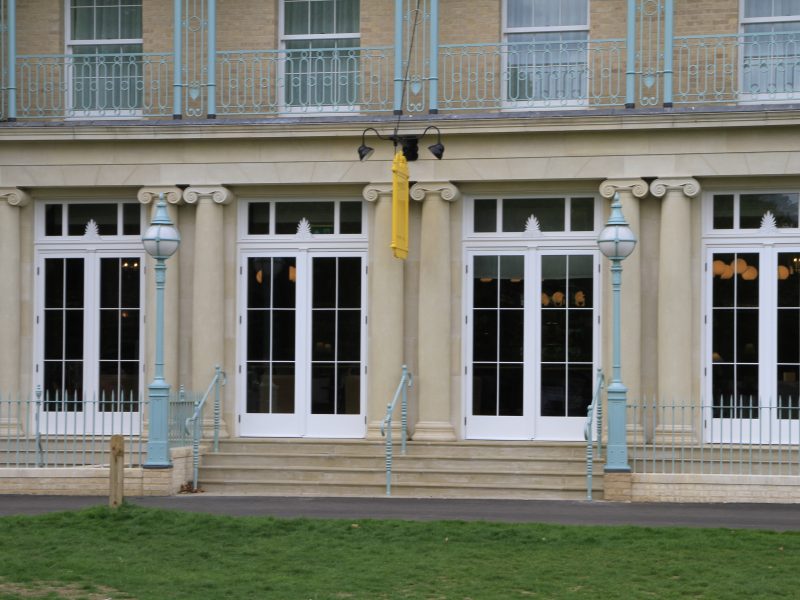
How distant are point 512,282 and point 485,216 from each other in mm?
1012

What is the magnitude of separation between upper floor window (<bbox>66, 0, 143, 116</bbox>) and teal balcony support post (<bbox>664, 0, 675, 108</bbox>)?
760cm

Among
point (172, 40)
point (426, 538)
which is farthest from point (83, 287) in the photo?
point (426, 538)

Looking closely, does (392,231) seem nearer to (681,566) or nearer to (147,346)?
(147,346)

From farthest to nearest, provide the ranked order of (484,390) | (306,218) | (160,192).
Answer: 1. (306,218)
2. (160,192)
3. (484,390)

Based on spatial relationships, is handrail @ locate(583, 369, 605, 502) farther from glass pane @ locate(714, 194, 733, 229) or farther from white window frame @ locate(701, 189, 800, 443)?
glass pane @ locate(714, 194, 733, 229)

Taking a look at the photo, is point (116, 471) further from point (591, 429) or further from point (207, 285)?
point (591, 429)

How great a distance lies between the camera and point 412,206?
2039 cm

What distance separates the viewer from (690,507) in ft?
54.2

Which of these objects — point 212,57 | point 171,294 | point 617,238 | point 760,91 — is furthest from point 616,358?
point 212,57

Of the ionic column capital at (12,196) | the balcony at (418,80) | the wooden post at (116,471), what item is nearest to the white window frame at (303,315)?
the balcony at (418,80)

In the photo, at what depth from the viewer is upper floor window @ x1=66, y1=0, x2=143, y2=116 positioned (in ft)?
70.3

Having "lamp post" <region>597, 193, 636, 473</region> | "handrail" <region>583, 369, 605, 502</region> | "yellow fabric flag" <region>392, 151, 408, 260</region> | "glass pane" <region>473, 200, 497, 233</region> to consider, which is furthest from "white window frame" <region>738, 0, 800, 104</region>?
"yellow fabric flag" <region>392, 151, 408, 260</region>

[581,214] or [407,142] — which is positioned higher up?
[407,142]

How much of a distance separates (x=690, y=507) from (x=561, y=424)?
3.93 metres
